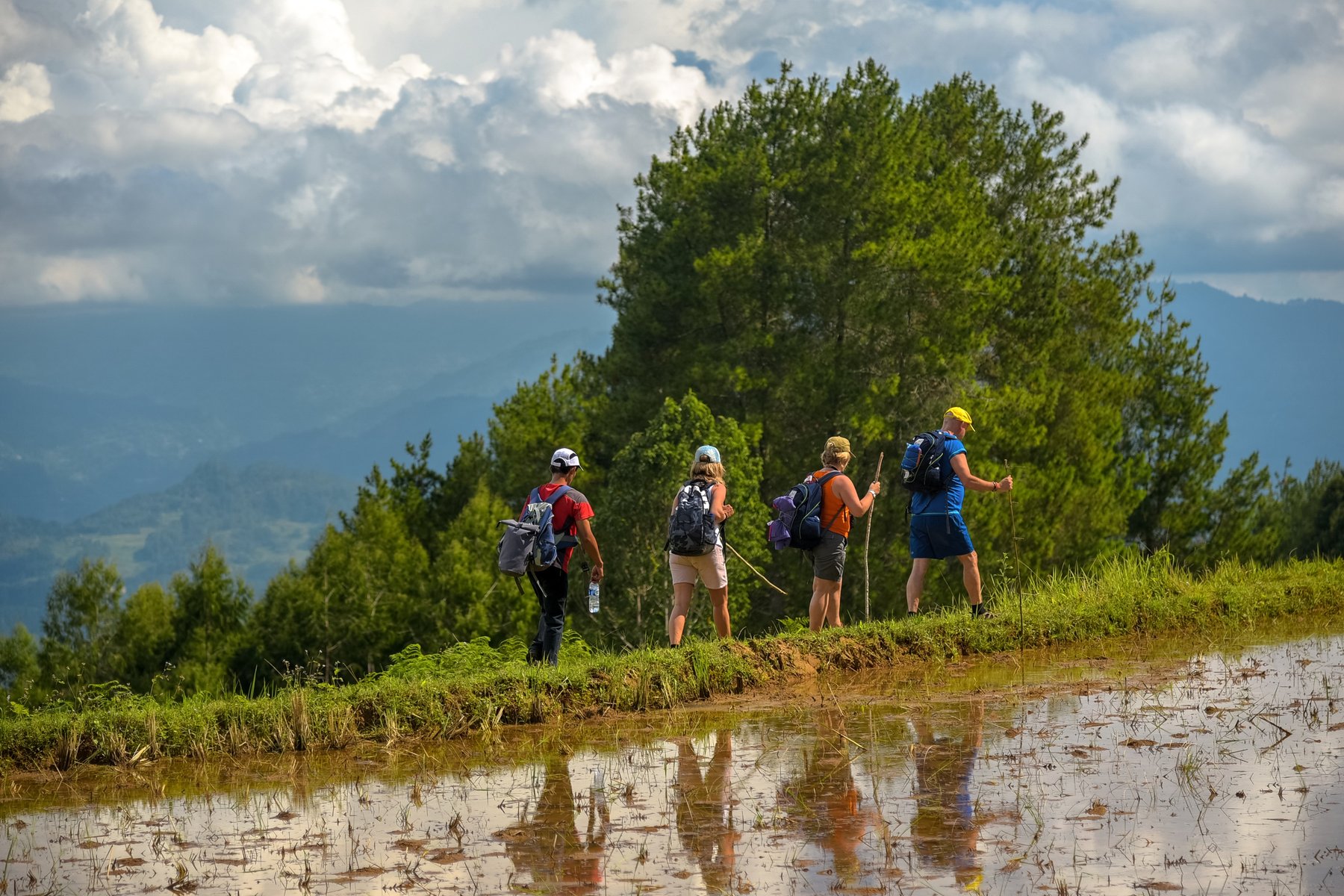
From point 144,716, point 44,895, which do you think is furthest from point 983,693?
point 44,895

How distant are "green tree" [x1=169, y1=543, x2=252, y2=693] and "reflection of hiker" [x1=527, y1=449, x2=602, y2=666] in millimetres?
58974

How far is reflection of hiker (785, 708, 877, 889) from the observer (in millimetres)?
5703

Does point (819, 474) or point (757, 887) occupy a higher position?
point (819, 474)

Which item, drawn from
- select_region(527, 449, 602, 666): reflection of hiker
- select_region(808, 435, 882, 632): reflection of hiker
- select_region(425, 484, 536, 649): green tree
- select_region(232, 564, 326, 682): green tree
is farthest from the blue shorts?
select_region(232, 564, 326, 682): green tree

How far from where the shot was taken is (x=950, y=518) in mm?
11547

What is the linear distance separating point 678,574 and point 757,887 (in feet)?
19.5

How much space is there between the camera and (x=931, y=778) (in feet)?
22.6

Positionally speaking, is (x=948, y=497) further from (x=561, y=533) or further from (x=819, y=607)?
(x=561, y=533)

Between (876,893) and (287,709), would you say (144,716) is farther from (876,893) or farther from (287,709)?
(876,893)

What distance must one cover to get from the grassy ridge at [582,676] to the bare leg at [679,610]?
41cm

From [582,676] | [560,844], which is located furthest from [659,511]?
[560,844]

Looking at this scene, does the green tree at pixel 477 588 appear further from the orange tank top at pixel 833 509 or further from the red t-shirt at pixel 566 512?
the red t-shirt at pixel 566 512

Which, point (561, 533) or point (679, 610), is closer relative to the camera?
point (561, 533)

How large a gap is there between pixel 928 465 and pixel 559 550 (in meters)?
3.18
